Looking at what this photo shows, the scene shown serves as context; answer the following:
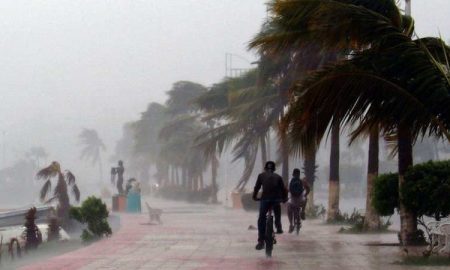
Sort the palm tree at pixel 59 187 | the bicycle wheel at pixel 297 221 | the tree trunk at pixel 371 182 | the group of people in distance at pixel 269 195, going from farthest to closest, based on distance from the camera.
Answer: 1. the palm tree at pixel 59 187
2. the bicycle wheel at pixel 297 221
3. the tree trunk at pixel 371 182
4. the group of people in distance at pixel 269 195

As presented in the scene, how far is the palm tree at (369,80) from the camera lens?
13875 millimetres

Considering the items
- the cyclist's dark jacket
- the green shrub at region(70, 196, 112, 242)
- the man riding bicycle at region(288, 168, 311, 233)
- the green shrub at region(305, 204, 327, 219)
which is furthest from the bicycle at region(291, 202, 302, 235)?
the green shrub at region(305, 204, 327, 219)

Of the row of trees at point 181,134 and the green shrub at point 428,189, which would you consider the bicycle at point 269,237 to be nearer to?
the green shrub at point 428,189

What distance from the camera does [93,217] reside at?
2284 cm

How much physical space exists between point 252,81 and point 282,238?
65.3ft

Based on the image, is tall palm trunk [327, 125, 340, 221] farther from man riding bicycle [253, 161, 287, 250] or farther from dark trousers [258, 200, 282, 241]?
man riding bicycle [253, 161, 287, 250]

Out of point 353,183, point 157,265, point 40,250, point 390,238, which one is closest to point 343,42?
point 157,265

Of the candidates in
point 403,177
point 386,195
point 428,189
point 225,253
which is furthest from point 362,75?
point 225,253

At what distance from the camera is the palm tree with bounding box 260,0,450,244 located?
13.9 metres

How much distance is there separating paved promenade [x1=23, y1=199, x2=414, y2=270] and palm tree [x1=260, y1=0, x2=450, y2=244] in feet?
7.70

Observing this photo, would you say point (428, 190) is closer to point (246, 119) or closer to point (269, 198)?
point (269, 198)

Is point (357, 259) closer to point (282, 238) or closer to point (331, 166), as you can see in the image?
point (282, 238)

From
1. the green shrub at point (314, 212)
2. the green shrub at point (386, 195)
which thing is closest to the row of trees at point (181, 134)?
the green shrub at point (314, 212)

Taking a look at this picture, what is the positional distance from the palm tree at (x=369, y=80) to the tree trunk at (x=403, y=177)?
1386 mm
